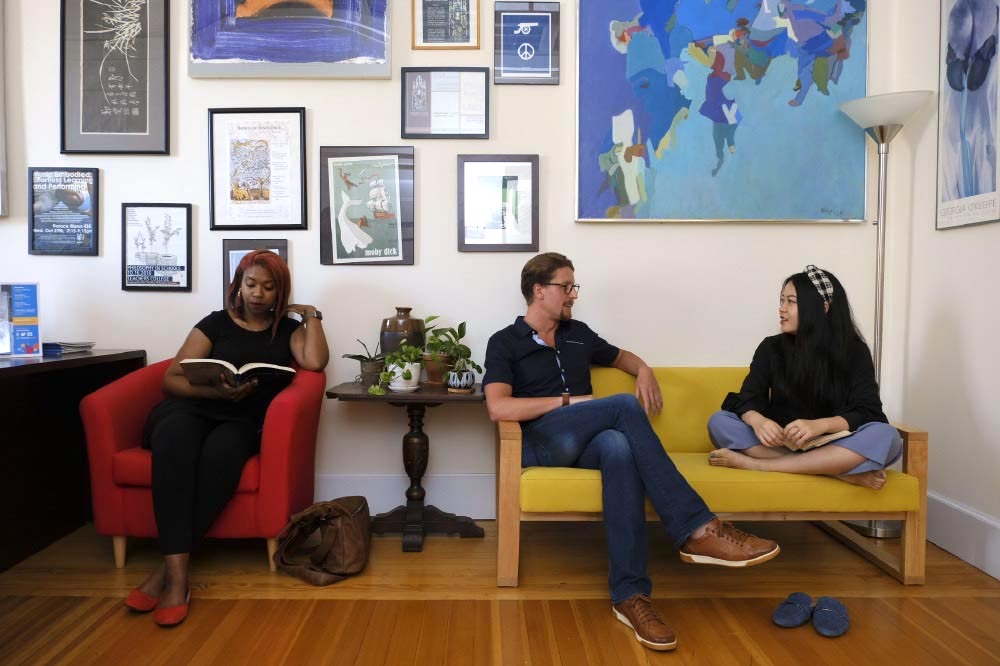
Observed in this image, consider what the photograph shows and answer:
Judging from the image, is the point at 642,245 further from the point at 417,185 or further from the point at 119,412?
the point at 119,412

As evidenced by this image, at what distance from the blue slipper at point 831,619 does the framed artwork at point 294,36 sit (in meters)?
2.76

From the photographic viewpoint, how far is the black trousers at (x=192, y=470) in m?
2.37

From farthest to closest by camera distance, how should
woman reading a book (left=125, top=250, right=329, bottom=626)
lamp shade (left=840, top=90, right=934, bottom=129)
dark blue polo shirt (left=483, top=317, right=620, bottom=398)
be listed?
lamp shade (left=840, top=90, right=934, bottom=129) < dark blue polo shirt (left=483, top=317, right=620, bottom=398) < woman reading a book (left=125, top=250, right=329, bottom=626)

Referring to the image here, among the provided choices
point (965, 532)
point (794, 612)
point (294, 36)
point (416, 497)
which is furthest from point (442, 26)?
point (965, 532)

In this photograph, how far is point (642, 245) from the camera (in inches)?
131

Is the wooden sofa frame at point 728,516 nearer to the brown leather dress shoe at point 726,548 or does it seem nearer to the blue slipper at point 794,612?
the brown leather dress shoe at point 726,548

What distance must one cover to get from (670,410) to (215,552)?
1.97m

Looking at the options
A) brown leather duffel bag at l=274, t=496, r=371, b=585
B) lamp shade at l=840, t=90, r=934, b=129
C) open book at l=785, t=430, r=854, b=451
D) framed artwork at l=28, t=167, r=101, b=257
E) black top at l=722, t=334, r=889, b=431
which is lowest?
brown leather duffel bag at l=274, t=496, r=371, b=585

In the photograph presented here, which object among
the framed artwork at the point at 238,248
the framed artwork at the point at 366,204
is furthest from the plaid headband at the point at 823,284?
the framed artwork at the point at 238,248

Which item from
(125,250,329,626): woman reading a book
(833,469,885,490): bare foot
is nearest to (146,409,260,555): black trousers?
(125,250,329,626): woman reading a book

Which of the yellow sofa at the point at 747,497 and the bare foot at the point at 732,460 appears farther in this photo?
the bare foot at the point at 732,460

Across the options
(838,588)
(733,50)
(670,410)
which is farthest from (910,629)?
Result: (733,50)

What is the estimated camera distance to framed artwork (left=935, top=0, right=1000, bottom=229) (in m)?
2.69

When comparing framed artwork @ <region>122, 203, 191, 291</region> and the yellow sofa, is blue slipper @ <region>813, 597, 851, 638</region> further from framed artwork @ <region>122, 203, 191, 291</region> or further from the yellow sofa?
framed artwork @ <region>122, 203, 191, 291</region>
